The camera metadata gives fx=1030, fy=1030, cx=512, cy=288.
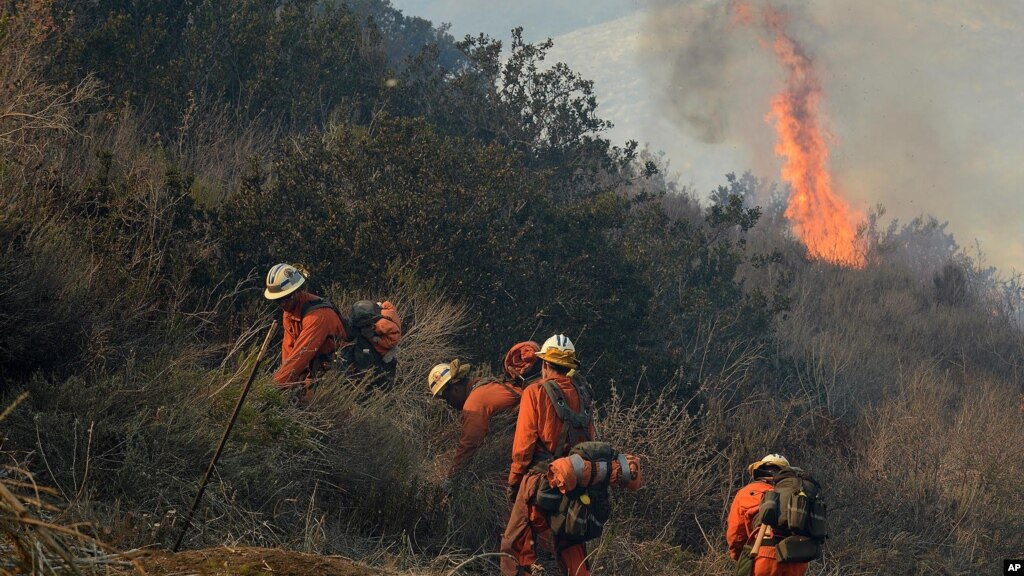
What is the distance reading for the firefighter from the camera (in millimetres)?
7098

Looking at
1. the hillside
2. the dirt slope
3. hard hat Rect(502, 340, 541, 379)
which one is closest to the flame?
the hillside

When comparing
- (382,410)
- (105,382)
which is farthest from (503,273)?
(105,382)

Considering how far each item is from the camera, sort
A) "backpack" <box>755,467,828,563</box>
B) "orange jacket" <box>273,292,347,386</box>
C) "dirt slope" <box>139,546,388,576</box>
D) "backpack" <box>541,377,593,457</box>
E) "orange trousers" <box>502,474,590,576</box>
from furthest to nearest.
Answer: "orange jacket" <box>273,292,347,386</box> < "backpack" <box>541,377,593,457</box> < "orange trousers" <box>502,474,590,576</box> < "backpack" <box>755,467,828,563</box> < "dirt slope" <box>139,546,388,576</box>

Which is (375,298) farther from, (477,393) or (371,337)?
(477,393)

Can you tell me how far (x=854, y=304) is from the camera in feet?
73.0

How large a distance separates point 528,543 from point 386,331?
2.28m

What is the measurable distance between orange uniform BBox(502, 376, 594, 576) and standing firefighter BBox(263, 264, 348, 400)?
5.81ft

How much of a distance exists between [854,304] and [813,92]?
6.22m

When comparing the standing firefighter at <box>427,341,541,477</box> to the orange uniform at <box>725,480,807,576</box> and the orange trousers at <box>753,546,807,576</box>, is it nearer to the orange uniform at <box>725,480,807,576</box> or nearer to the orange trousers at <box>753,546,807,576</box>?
the orange uniform at <box>725,480,807,576</box>

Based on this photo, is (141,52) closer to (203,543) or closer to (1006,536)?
(203,543)

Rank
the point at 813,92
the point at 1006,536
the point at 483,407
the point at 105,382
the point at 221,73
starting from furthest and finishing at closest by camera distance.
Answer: the point at 813,92, the point at 221,73, the point at 1006,536, the point at 483,407, the point at 105,382

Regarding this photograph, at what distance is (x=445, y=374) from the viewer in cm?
863

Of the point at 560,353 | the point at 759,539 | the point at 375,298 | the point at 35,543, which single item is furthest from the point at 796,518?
the point at 35,543

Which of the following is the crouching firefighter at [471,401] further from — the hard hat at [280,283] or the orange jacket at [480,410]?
the hard hat at [280,283]
